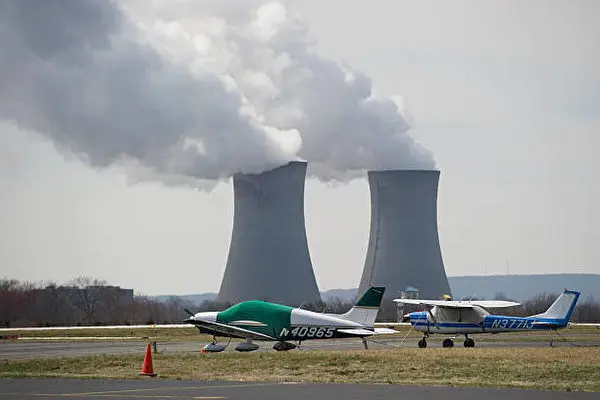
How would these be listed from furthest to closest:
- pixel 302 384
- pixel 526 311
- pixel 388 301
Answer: pixel 526 311
pixel 388 301
pixel 302 384

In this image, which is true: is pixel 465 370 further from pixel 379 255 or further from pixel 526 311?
pixel 526 311

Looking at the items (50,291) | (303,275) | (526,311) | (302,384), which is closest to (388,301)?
(526,311)

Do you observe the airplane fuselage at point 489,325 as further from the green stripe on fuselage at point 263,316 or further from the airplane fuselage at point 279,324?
the green stripe on fuselage at point 263,316

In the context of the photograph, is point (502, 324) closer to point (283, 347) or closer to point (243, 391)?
point (283, 347)

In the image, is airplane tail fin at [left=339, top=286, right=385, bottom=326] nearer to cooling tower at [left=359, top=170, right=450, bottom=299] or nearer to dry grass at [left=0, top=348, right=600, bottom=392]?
dry grass at [left=0, top=348, right=600, bottom=392]

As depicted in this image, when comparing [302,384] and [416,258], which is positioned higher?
[416,258]

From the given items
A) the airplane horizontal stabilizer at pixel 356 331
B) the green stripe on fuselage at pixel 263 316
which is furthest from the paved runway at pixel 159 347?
the airplane horizontal stabilizer at pixel 356 331
